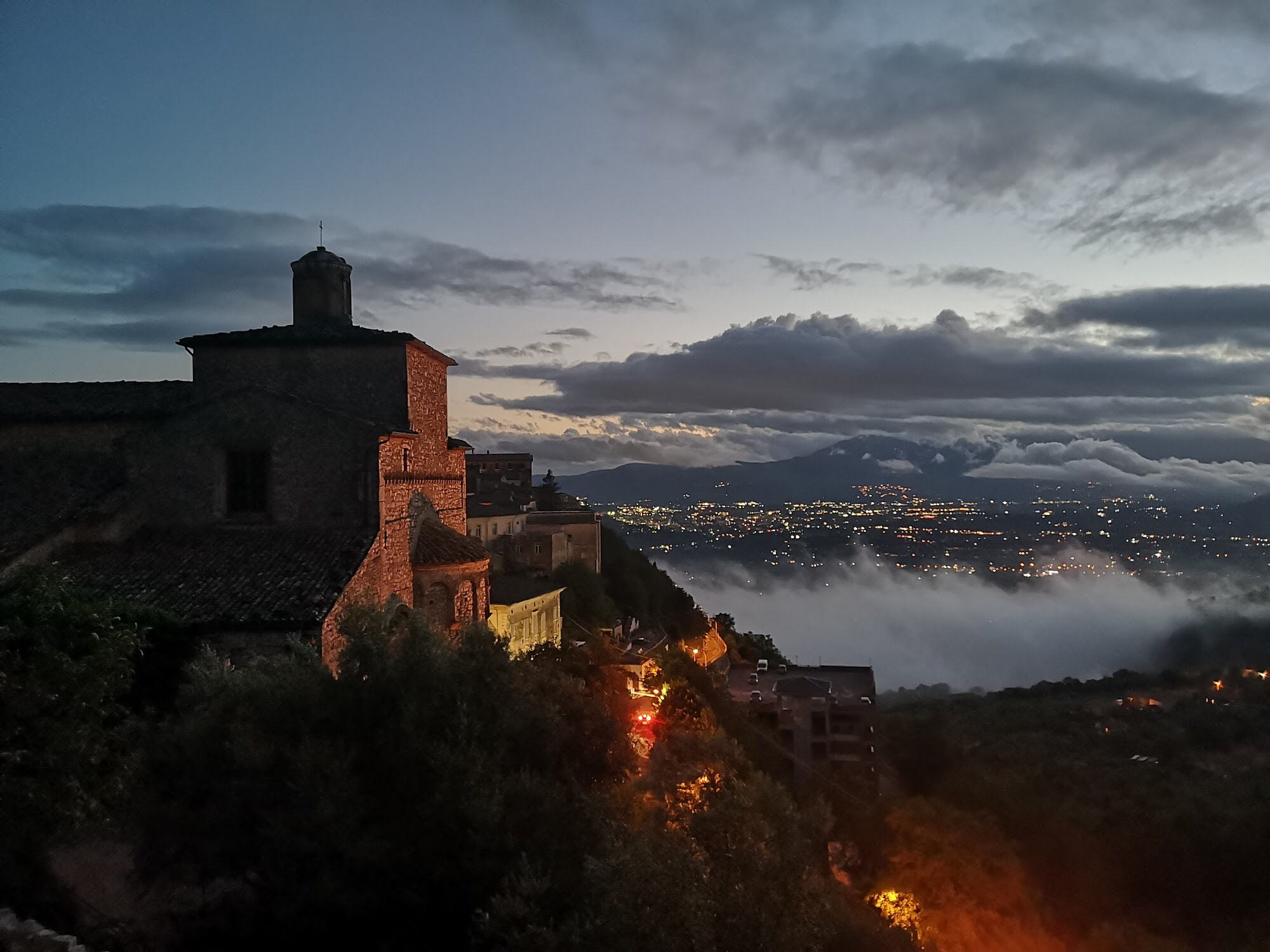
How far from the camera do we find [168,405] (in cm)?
1714

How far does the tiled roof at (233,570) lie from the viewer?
12.4 m

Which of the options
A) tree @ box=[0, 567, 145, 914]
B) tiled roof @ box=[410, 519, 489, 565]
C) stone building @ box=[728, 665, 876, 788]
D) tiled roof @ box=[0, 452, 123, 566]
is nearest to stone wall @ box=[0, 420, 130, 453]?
tiled roof @ box=[0, 452, 123, 566]

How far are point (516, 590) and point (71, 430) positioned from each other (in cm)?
1681

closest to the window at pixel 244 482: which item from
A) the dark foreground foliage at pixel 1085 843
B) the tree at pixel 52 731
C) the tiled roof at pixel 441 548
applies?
the tiled roof at pixel 441 548

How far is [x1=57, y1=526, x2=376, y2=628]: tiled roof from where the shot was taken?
→ 12430 mm

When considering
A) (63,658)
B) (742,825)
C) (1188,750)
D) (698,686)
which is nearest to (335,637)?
(63,658)

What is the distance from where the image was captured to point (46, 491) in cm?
1573

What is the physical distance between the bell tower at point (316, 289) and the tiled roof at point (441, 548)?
5.84 m

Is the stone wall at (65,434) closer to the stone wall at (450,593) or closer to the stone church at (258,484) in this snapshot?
the stone church at (258,484)

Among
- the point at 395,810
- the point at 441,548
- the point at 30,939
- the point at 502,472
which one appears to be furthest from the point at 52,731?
the point at 502,472

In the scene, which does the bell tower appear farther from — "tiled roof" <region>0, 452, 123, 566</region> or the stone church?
"tiled roof" <region>0, 452, 123, 566</region>

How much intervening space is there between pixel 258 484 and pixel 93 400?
5.34 m

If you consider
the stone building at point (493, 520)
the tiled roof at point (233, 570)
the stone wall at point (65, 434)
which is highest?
the stone wall at point (65, 434)

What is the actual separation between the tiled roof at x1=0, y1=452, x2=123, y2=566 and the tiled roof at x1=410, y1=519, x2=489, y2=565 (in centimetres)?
600
